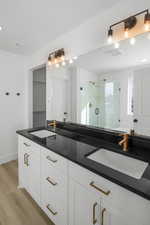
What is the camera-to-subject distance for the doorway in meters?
3.50

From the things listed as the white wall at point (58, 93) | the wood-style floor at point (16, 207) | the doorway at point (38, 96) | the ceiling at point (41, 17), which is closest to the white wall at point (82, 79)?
the white wall at point (58, 93)

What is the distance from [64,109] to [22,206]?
1.47 m

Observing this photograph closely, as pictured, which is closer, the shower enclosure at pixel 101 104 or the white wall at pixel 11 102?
the shower enclosure at pixel 101 104

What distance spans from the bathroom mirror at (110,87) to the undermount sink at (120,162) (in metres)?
0.38

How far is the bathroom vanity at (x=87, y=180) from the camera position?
0.84 m

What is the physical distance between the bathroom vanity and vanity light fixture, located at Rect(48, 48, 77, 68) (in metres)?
1.04

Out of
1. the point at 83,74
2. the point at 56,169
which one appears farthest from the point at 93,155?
the point at 83,74

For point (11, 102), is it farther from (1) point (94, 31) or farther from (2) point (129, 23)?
(2) point (129, 23)

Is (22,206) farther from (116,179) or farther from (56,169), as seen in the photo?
(116,179)

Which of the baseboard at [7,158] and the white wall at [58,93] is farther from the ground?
the white wall at [58,93]

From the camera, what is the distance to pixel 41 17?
68.8 inches

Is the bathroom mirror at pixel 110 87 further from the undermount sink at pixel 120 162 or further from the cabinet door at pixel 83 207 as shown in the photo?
the cabinet door at pixel 83 207

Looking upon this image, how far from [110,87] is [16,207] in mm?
1979

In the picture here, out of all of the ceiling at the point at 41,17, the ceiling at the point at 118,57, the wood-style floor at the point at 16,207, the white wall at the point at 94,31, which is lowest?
the wood-style floor at the point at 16,207
